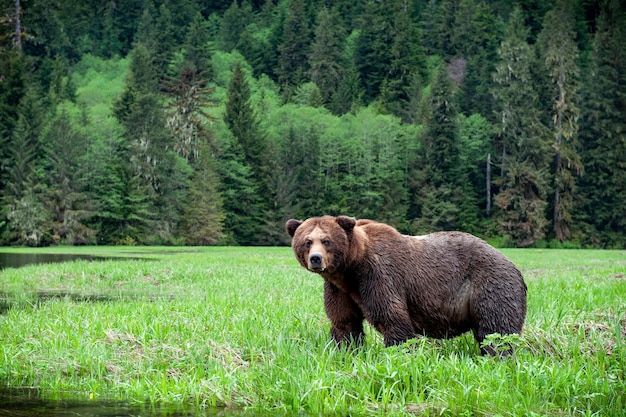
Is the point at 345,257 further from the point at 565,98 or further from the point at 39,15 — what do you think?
the point at 39,15

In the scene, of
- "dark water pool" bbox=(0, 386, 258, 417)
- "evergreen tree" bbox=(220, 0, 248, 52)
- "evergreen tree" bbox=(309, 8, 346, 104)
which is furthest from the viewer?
"evergreen tree" bbox=(220, 0, 248, 52)

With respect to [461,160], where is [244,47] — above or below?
above

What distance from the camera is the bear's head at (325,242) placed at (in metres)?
7.67

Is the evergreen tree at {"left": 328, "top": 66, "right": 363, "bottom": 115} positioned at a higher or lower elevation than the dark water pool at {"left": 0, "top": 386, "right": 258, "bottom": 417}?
higher

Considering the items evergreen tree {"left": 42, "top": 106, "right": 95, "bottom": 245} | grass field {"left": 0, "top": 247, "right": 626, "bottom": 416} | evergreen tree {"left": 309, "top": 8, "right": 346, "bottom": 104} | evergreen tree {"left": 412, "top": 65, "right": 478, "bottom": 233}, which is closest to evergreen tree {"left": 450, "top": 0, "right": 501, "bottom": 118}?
evergreen tree {"left": 309, "top": 8, "right": 346, "bottom": 104}

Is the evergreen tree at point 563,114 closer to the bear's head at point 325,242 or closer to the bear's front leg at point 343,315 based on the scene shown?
the bear's front leg at point 343,315

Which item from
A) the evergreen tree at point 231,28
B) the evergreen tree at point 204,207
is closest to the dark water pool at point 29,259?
the evergreen tree at point 204,207

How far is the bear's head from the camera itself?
25.2 feet

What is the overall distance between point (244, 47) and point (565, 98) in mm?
64367

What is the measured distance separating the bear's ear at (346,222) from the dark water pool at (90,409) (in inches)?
93.2

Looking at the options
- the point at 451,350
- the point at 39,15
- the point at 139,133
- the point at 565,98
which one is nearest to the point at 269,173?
the point at 139,133

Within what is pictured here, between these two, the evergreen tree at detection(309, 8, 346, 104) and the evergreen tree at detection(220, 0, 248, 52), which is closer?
the evergreen tree at detection(309, 8, 346, 104)

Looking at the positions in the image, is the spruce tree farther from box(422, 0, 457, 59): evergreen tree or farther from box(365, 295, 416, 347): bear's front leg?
box(365, 295, 416, 347): bear's front leg

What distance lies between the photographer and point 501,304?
26.3ft
